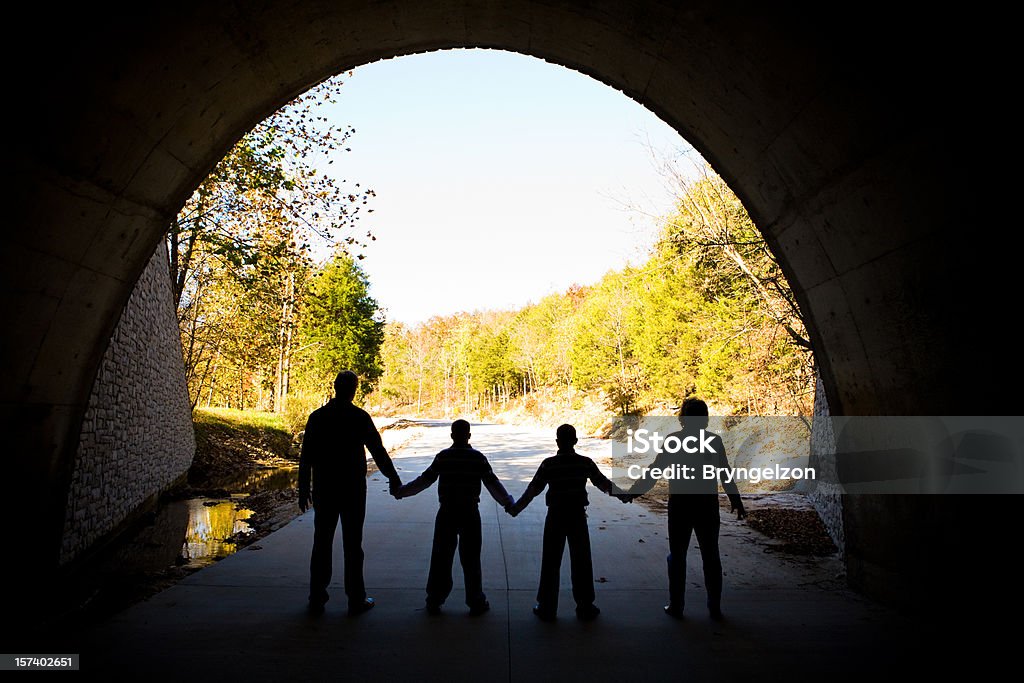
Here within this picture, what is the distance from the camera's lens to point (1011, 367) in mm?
3900

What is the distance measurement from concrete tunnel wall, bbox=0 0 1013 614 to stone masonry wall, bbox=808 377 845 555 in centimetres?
217

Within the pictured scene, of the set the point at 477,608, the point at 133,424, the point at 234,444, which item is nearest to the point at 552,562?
the point at 477,608

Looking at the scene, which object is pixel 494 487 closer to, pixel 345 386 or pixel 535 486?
pixel 535 486

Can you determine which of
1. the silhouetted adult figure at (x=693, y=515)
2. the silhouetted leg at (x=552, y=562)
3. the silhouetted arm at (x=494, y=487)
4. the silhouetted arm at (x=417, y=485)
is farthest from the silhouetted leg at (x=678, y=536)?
the silhouetted arm at (x=417, y=485)

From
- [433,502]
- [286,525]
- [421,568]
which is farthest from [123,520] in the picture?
[421,568]

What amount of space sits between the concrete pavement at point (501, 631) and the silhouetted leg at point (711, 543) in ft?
0.71

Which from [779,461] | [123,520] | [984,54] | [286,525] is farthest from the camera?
[779,461]

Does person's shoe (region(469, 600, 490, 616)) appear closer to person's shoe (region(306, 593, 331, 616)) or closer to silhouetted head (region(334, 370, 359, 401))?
person's shoe (region(306, 593, 331, 616))

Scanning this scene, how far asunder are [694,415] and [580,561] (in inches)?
57.9

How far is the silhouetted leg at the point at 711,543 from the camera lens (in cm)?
Result: 477

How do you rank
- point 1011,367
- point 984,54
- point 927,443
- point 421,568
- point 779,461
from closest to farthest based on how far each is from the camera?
point 984,54 → point 1011,367 → point 927,443 → point 421,568 → point 779,461

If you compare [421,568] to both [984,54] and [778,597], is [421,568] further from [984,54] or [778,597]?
[984,54]

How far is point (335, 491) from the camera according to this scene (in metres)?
4.91

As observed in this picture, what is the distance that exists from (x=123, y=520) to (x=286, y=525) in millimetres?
2863
